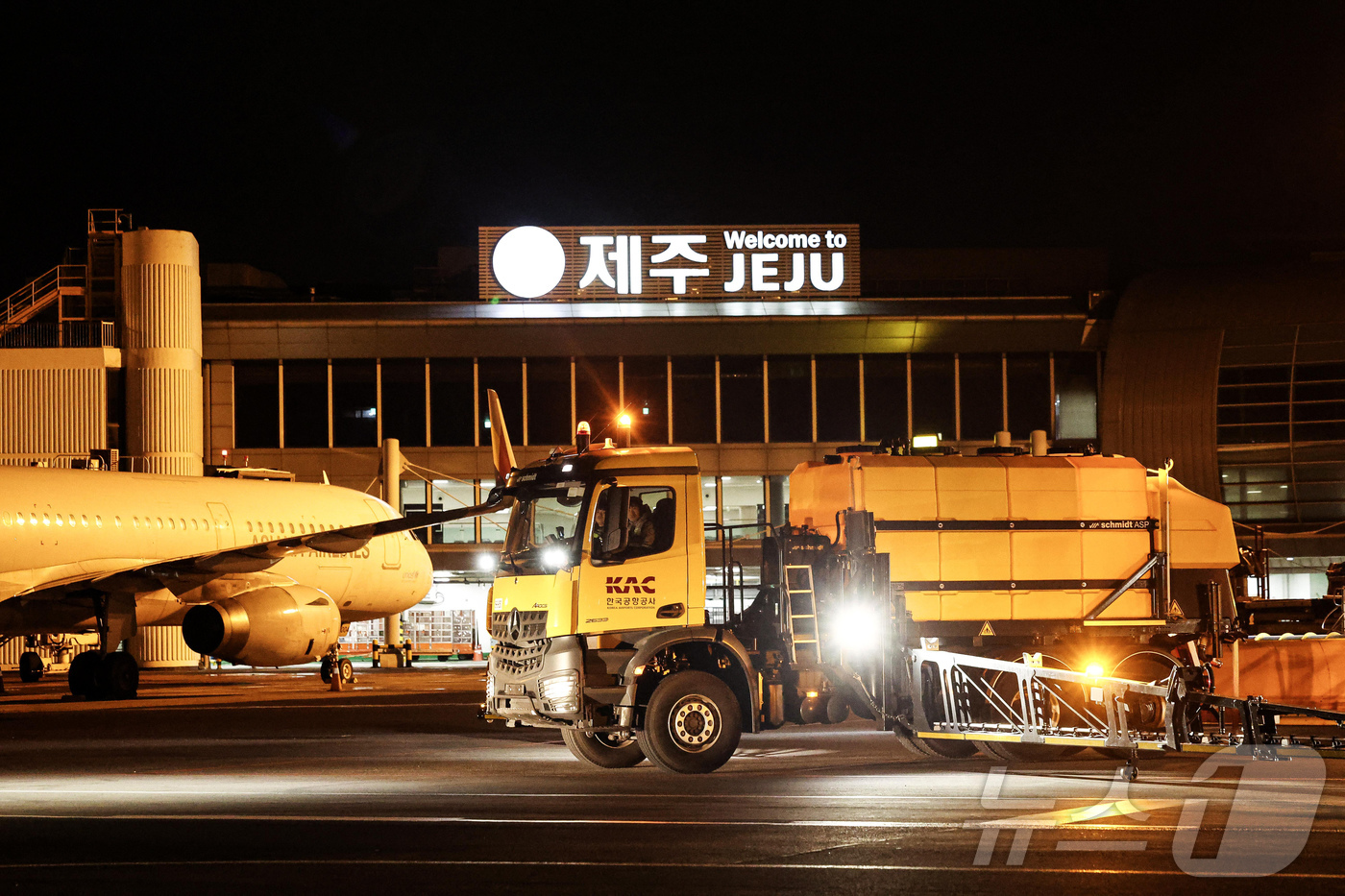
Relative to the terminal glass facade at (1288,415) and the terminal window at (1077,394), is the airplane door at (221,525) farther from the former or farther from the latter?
the terminal glass facade at (1288,415)

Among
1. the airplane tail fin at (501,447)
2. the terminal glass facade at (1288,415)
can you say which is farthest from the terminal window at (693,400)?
the airplane tail fin at (501,447)

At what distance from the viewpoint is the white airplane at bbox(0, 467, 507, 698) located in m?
25.5

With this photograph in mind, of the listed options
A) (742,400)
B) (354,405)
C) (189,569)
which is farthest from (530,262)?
(189,569)

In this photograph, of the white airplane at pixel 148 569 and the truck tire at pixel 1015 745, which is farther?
the white airplane at pixel 148 569

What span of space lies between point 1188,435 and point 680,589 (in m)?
35.8

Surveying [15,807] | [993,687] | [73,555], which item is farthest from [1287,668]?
[73,555]

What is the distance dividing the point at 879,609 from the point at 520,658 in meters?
3.99

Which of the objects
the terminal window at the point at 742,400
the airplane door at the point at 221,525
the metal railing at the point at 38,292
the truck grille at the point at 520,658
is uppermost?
the metal railing at the point at 38,292

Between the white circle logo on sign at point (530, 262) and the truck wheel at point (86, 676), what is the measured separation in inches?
889

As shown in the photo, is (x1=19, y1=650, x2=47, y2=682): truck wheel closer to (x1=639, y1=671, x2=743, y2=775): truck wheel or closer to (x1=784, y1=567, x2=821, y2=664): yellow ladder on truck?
(x1=639, y1=671, x2=743, y2=775): truck wheel

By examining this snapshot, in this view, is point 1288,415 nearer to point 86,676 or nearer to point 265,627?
point 265,627

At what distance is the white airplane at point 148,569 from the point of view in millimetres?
25516

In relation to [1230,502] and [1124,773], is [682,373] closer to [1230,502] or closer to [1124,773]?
[1230,502]

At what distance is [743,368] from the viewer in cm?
4831
